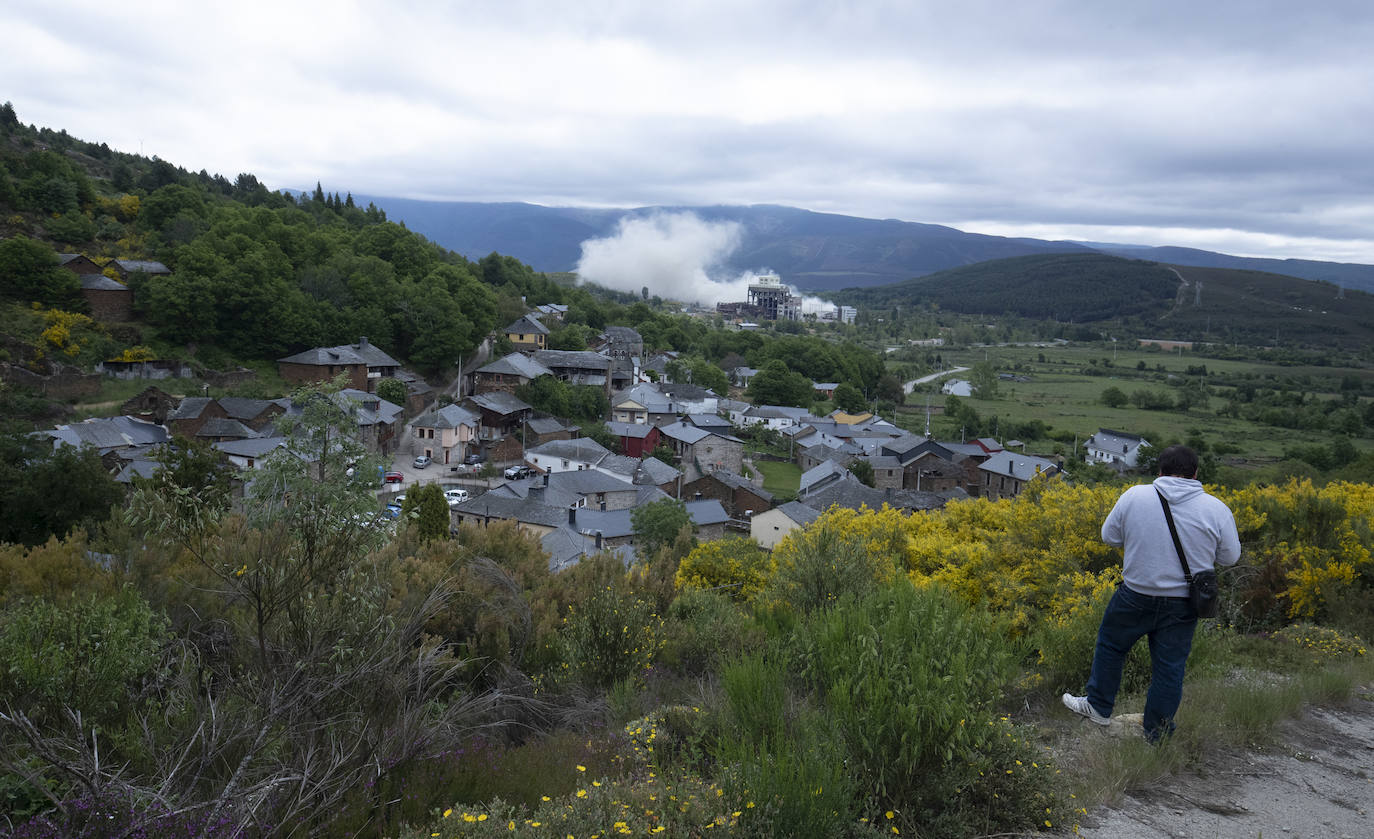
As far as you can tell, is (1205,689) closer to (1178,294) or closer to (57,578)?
(57,578)

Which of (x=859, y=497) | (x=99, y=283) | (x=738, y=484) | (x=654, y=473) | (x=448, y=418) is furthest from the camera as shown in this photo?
(x=99, y=283)

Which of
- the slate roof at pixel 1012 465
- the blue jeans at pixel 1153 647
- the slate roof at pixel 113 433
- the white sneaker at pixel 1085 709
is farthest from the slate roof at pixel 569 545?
the slate roof at pixel 1012 465

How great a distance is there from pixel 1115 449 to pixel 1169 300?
118 m

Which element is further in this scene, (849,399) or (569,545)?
(849,399)

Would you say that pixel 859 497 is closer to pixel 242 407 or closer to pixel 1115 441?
pixel 1115 441

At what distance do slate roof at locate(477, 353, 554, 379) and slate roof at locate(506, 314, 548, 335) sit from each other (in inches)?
345

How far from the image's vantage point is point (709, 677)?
18.0ft

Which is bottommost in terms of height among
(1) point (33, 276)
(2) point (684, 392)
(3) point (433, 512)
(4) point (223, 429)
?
(2) point (684, 392)

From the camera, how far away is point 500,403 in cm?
3984

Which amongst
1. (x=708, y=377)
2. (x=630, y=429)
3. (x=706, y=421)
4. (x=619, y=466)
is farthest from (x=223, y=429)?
(x=708, y=377)

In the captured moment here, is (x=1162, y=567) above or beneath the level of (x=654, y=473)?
above

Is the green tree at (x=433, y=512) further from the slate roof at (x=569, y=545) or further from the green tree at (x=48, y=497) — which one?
the green tree at (x=48, y=497)

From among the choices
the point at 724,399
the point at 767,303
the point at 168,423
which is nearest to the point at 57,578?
the point at 168,423

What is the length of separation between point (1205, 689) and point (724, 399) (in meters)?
50.8
